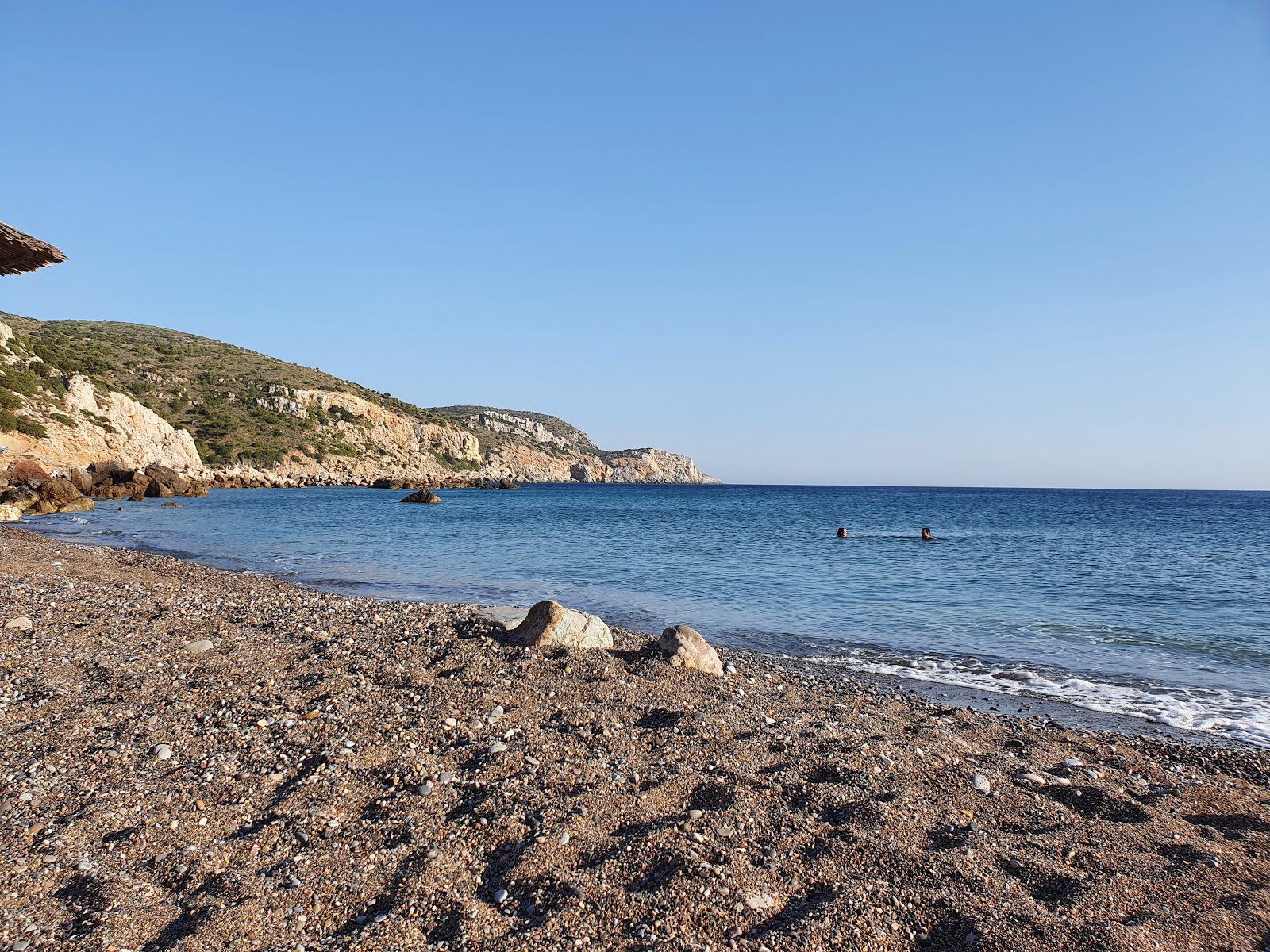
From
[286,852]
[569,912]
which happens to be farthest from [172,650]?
[569,912]

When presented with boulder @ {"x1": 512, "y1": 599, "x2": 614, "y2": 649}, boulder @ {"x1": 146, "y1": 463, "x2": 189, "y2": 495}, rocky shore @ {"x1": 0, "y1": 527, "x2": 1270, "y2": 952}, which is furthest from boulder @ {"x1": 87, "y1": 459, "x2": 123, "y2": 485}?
boulder @ {"x1": 512, "y1": 599, "x2": 614, "y2": 649}

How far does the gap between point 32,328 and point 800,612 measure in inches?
5222

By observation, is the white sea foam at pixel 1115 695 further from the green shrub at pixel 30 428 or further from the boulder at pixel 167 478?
the boulder at pixel 167 478

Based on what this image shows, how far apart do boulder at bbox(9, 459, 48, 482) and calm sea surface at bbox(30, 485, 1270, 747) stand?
14.4 ft

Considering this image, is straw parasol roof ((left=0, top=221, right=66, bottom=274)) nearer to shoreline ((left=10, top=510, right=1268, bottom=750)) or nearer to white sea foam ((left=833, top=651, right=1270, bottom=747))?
shoreline ((left=10, top=510, right=1268, bottom=750))

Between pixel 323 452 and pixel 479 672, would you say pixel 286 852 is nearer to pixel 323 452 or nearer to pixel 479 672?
pixel 479 672

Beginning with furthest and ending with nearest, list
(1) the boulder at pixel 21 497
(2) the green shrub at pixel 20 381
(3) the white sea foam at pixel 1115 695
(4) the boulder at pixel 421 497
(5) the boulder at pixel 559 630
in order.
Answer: (4) the boulder at pixel 421 497, (2) the green shrub at pixel 20 381, (1) the boulder at pixel 21 497, (5) the boulder at pixel 559 630, (3) the white sea foam at pixel 1115 695

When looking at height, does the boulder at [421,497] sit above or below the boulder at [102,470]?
below

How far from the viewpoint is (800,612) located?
1833 centimetres

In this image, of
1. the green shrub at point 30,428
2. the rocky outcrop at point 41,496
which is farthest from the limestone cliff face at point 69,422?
the rocky outcrop at point 41,496

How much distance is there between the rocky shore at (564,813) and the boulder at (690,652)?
62 cm

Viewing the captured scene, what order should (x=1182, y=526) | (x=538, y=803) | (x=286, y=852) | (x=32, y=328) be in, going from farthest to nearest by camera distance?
(x=32, y=328) → (x=1182, y=526) → (x=538, y=803) → (x=286, y=852)

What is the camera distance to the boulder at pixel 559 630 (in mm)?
11242

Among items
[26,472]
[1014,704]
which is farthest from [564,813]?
[26,472]
